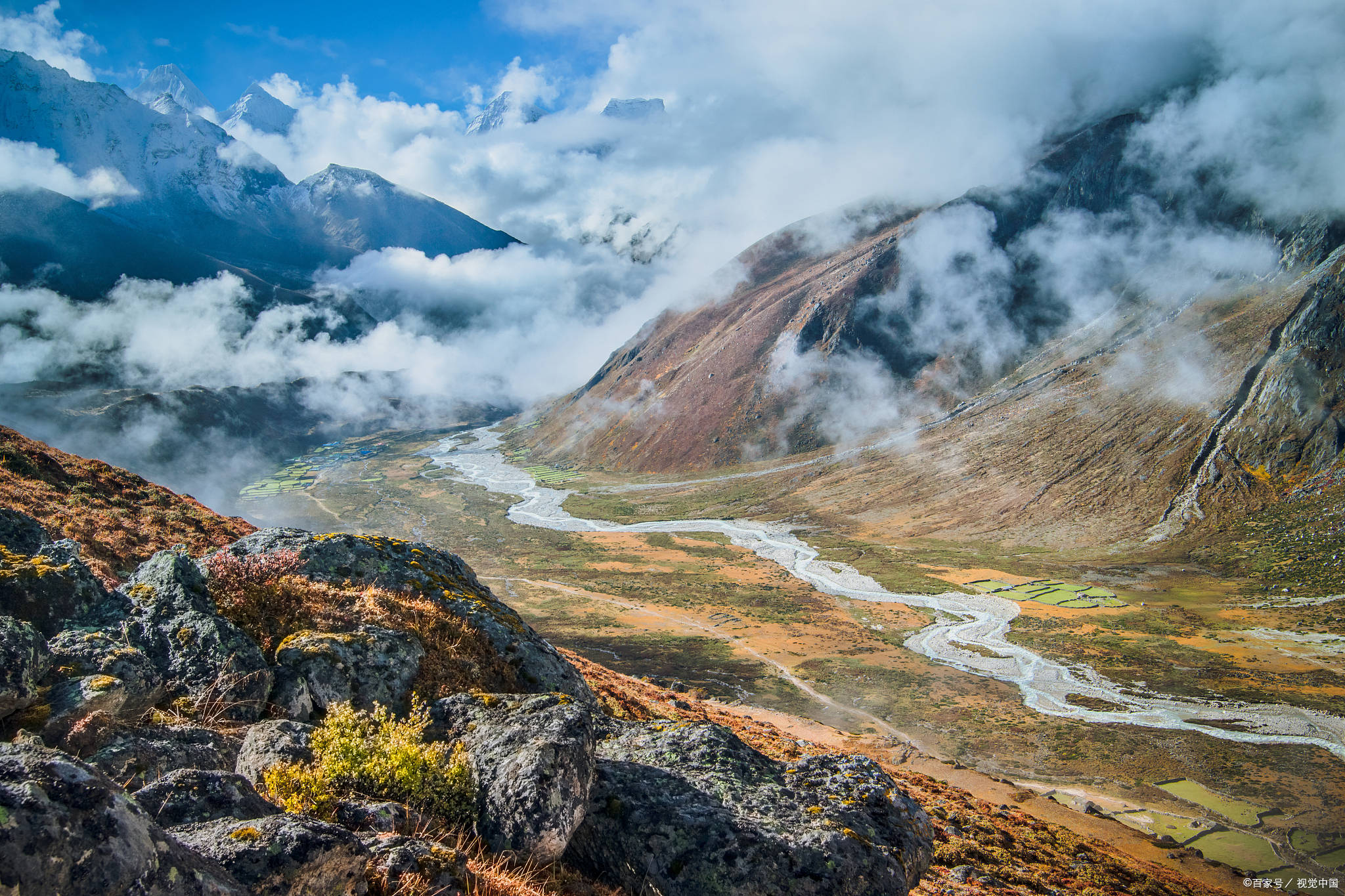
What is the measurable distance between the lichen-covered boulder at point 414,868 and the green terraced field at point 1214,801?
47863 millimetres

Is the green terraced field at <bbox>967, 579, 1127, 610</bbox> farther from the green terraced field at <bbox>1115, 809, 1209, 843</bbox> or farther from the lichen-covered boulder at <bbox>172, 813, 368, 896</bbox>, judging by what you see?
the lichen-covered boulder at <bbox>172, 813, 368, 896</bbox>

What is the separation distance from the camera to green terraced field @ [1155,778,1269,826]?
3656cm

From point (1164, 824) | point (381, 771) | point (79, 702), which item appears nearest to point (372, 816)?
point (381, 771)

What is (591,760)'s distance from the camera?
841cm

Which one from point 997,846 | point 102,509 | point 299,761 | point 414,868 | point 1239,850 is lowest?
point 1239,850

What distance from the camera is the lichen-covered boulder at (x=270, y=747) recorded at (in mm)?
7023

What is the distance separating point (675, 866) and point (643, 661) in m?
55.6

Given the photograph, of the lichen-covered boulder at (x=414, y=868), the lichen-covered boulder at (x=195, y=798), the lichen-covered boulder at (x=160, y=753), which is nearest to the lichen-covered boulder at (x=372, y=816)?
the lichen-covered boulder at (x=414, y=868)

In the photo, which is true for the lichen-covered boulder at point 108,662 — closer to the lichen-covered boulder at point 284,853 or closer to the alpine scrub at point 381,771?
the alpine scrub at point 381,771

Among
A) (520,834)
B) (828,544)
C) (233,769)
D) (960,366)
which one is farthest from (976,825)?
(960,366)

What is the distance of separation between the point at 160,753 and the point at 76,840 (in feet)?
11.0

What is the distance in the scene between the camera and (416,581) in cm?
1470

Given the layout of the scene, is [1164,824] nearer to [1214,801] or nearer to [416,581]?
[1214,801]

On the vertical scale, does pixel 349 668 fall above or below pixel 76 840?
below
